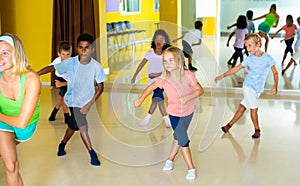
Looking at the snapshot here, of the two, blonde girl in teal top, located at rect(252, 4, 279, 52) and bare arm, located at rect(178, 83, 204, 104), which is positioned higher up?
blonde girl in teal top, located at rect(252, 4, 279, 52)

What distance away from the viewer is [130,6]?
7770 mm

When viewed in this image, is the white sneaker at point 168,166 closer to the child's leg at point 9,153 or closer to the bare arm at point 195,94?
the bare arm at point 195,94

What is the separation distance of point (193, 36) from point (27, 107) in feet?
15.3

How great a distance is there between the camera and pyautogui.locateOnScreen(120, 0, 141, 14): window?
7.59 m

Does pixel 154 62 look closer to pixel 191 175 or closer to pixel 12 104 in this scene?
pixel 191 175

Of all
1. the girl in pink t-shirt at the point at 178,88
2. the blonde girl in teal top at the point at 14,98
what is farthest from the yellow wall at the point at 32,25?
the blonde girl in teal top at the point at 14,98

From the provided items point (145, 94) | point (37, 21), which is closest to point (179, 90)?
point (145, 94)

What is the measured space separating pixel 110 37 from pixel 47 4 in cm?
121

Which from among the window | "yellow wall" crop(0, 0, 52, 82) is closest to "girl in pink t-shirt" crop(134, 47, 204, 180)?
the window

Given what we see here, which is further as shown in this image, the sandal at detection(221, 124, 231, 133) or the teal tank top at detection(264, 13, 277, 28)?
the teal tank top at detection(264, 13, 277, 28)

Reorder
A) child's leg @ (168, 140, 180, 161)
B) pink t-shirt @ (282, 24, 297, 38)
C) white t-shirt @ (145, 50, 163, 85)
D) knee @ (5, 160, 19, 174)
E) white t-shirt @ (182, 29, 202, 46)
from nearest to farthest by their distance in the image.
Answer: knee @ (5, 160, 19, 174)
child's leg @ (168, 140, 180, 161)
white t-shirt @ (145, 50, 163, 85)
pink t-shirt @ (282, 24, 297, 38)
white t-shirt @ (182, 29, 202, 46)

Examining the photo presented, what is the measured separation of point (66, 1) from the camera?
7184 mm

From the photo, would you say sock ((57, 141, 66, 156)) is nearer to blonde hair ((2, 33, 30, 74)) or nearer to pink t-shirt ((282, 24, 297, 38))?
blonde hair ((2, 33, 30, 74))

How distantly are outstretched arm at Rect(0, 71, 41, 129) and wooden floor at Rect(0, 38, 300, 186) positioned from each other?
0.99 m
